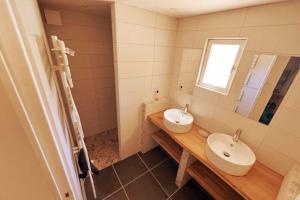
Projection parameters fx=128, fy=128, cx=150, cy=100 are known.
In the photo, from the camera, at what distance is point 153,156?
2.10m

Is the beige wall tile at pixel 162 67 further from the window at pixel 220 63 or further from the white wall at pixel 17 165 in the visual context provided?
the white wall at pixel 17 165

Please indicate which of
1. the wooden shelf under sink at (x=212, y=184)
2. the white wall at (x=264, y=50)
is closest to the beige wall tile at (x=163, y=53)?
the white wall at (x=264, y=50)

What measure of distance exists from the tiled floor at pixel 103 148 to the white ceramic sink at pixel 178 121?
1038mm

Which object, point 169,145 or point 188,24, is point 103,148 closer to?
point 169,145

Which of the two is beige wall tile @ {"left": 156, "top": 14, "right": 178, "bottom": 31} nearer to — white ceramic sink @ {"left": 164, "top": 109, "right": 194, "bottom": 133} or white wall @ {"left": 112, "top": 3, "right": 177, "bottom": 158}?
white wall @ {"left": 112, "top": 3, "right": 177, "bottom": 158}

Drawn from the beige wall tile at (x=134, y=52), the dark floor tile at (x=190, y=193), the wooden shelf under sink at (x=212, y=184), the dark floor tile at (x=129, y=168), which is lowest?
the dark floor tile at (x=190, y=193)

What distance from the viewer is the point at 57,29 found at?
1626 mm

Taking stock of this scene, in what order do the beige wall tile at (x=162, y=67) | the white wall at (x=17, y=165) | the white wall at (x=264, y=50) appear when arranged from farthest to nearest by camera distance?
1. the beige wall tile at (x=162, y=67)
2. the white wall at (x=264, y=50)
3. the white wall at (x=17, y=165)

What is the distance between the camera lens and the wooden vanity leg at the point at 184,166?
4.90 ft

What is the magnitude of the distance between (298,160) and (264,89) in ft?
2.04

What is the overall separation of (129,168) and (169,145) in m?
0.67

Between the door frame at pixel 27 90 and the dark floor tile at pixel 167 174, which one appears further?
the dark floor tile at pixel 167 174

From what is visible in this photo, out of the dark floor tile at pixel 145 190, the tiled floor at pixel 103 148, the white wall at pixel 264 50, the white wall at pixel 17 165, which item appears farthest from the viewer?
the tiled floor at pixel 103 148

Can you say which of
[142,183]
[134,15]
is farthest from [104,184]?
[134,15]
